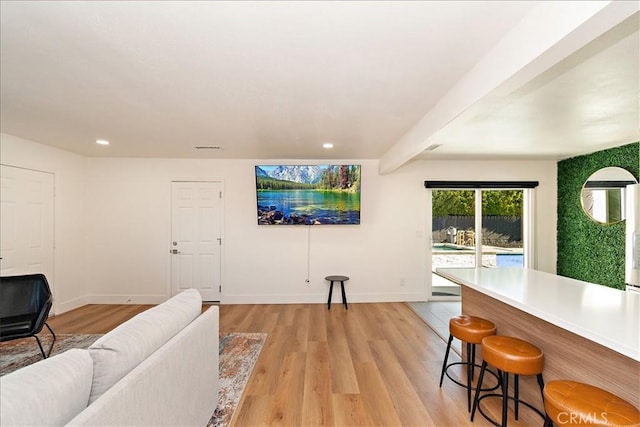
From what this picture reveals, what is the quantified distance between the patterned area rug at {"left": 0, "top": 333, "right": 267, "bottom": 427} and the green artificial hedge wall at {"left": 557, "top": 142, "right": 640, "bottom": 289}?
16.0 feet

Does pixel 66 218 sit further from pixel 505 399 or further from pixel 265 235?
pixel 505 399

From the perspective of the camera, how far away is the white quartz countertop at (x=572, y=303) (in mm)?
1391

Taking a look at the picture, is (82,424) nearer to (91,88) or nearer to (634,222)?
(91,88)

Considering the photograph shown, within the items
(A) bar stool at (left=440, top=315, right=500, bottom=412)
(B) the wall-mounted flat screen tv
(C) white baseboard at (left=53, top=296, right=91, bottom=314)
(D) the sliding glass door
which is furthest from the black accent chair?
(D) the sliding glass door

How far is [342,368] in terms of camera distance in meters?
2.87

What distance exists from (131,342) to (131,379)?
0.21 metres

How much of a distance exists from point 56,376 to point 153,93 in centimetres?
218

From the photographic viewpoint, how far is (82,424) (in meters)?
0.94

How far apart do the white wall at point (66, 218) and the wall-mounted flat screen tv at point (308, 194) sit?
2.86 m

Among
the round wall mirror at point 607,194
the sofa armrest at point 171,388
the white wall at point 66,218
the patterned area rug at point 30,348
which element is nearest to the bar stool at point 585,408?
the sofa armrest at point 171,388

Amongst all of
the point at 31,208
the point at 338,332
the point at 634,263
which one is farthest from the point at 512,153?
the point at 31,208

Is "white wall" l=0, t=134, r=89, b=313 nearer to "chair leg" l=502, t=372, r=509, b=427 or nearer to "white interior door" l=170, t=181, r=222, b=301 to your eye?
"white interior door" l=170, t=181, r=222, b=301

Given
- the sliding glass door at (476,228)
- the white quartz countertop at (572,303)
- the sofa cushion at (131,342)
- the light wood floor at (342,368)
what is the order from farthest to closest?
the sliding glass door at (476,228), the light wood floor at (342,368), the white quartz countertop at (572,303), the sofa cushion at (131,342)

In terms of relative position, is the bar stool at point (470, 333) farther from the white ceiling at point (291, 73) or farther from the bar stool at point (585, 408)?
the white ceiling at point (291, 73)
